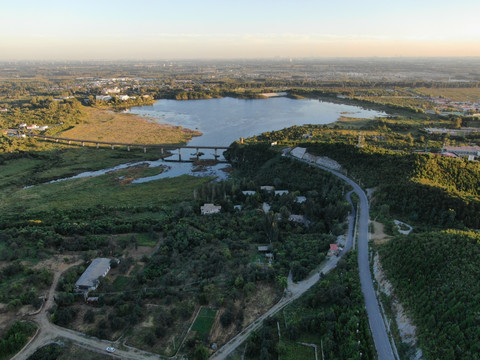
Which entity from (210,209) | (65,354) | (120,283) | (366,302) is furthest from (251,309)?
(210,209)

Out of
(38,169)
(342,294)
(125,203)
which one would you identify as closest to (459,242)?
(342,294)

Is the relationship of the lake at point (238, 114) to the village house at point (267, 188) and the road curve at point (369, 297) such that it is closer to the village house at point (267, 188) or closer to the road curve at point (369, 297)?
the village house at point (267, 188)

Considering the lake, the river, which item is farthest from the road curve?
the lake

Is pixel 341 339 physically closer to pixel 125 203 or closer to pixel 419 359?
pixel 419 359

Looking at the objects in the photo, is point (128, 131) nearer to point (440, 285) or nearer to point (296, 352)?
point (296, 352)

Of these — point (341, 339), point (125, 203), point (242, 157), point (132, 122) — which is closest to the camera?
point (341, 339)

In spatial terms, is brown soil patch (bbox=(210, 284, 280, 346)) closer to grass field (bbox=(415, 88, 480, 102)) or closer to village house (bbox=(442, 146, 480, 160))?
village house (bbox=(442, 146, 480, 160))
